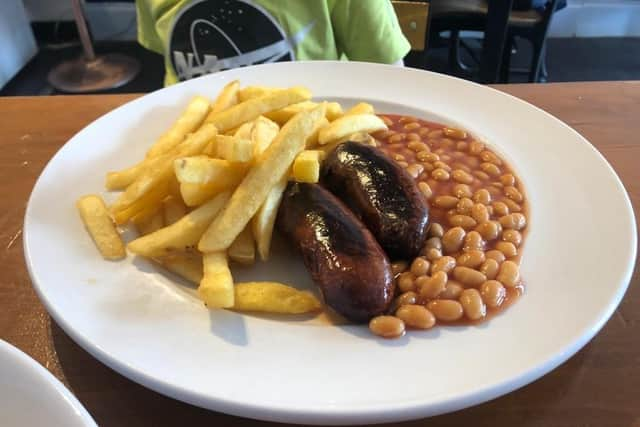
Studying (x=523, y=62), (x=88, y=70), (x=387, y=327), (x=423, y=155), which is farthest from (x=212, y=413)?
(x=523, y=62)

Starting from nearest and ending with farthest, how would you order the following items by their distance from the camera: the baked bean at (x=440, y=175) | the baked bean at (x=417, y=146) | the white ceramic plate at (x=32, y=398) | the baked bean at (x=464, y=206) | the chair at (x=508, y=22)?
the white ceramic plate at (x=32, y=398), the baked bean at (x=464, y=206), the baked bean at (x=440, y=175), the baked bean at (x=417, y=146), the chair at (x=508, y=22)

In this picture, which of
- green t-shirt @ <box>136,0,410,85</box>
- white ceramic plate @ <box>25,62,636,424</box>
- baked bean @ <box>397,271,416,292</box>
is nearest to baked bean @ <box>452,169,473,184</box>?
white ceramic plate @ <box>25,62,636,424</box>

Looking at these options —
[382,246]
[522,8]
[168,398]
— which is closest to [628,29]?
[522,8]

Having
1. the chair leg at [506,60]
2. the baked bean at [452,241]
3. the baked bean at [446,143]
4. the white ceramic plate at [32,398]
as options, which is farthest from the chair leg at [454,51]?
the white ceramic plate at [32,398]

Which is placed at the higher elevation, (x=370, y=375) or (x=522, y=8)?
(x=370, y=375)

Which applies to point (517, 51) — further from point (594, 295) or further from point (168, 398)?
point (168, 398)

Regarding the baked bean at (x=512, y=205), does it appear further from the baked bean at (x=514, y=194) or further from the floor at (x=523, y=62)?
the floor at (x=523, y=62)
